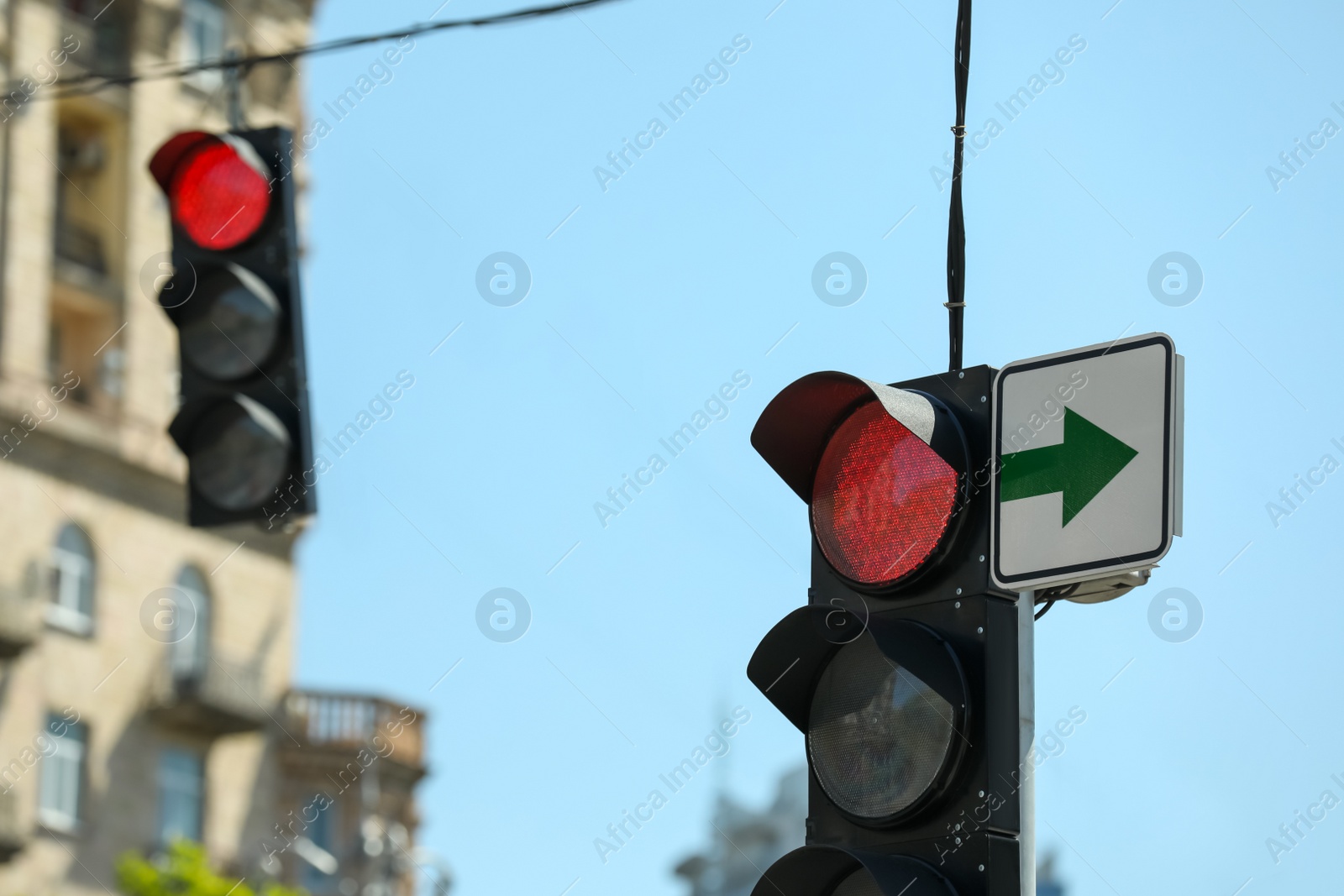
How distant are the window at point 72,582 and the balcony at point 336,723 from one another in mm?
4543

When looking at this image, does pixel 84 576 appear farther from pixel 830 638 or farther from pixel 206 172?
pixel 830 638

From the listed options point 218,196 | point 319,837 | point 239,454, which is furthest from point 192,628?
point 239,454

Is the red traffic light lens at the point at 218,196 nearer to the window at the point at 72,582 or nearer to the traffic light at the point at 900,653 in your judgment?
the traffic light at the point at 900,653

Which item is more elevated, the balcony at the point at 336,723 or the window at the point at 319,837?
the balcony at the point at 336,723

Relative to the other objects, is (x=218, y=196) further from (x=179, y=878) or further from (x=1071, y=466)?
(x=179, y=878)

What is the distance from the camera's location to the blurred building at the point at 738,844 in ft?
297

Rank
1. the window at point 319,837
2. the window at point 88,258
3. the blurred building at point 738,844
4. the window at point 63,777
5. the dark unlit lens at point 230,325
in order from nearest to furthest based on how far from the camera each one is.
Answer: the dark unlit lens at point 230,325 → the window at point 63,777 → the window at point 88,258 → the window at point 319,837 → the blurred building at point 738,844

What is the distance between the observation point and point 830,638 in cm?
383

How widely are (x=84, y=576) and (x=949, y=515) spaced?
94.5ft

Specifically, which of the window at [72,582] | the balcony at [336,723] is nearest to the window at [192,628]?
the window at [72,582]

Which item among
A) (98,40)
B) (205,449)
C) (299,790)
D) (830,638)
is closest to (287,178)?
(205,449)

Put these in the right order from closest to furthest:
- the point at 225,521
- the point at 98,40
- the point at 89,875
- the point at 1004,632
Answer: the point at 1004,632 → the point at 225,521 → the point at 89,875 → the point at 98,40

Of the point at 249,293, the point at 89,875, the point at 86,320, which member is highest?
the point at 86,320

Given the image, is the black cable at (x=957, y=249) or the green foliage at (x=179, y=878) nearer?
the black cable at (x=957, y=249)
